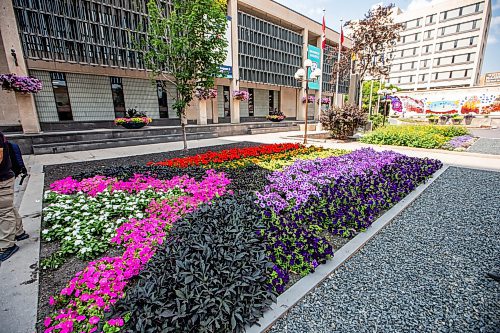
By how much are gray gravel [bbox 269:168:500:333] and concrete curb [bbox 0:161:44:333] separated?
204 cm

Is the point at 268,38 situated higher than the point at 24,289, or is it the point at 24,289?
the point at 268,38

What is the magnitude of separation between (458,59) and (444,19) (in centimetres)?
977

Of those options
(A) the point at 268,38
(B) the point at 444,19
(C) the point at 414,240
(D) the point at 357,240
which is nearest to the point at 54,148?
(D) the point at 357,240

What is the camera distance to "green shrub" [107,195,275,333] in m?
1.67

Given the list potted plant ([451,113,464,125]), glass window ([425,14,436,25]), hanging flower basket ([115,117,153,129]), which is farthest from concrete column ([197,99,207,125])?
glass window ([425,14,436,25])

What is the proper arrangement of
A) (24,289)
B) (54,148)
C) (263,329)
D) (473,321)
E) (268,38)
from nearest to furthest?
(263,329)
(473,321)
(24,289)
(54,148)
(268,38)

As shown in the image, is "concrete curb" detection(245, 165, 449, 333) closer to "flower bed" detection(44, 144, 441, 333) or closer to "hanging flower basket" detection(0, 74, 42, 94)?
"flower bed" detection(44, 144, 441, 333)

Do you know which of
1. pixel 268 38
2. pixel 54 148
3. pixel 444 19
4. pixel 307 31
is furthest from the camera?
pixel 444 19

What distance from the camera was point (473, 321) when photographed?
2.01 m

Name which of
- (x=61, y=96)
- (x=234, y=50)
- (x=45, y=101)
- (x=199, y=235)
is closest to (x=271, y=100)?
(x=234, y=50)

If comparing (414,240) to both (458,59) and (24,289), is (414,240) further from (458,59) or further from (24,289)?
(458,59)

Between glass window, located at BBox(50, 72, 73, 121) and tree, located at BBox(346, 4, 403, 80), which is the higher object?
tree, located at BBox(346, 4, 403, 80)

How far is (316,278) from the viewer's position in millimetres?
2500

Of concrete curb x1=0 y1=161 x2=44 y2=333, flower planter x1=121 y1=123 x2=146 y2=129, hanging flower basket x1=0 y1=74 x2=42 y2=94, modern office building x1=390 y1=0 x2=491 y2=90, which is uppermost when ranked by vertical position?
modern office building x1=390 y1=0 x2=491 y2=90
